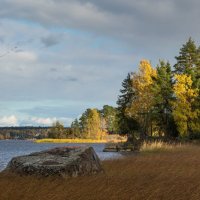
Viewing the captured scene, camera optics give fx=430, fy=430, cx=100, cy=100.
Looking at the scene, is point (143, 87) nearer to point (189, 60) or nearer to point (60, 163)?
point (189, 60)

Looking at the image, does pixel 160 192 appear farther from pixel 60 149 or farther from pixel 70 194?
pixel 60 149

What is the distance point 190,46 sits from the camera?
57688 millimetres

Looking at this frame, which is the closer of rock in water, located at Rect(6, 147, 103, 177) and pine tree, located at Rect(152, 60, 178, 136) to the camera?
rock in water, located at Rect(6, 147, 103, 177)

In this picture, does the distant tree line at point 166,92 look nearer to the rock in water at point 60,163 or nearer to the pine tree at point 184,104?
the pine tree at point 184,104

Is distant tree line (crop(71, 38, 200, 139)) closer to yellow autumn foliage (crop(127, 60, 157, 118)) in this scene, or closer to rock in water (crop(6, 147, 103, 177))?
yellow autumn foliage (crop(127, 60, 157, 118))

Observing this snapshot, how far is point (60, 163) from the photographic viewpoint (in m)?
13.5

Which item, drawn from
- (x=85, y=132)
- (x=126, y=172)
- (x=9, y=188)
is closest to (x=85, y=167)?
(x=126, y=172)

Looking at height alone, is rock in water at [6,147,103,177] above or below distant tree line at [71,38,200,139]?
below

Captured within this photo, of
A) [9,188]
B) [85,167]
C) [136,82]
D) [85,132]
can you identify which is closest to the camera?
[9,188]

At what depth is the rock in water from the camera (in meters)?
13.1

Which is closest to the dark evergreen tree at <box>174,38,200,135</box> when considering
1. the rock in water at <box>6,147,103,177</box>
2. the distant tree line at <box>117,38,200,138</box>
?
the distant tree line at <box>117,38,200,138</box>

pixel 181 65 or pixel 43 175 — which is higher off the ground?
pixel 181 65

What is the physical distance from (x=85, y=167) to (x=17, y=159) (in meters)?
2.26

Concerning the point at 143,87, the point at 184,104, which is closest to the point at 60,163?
the point at 184,104
